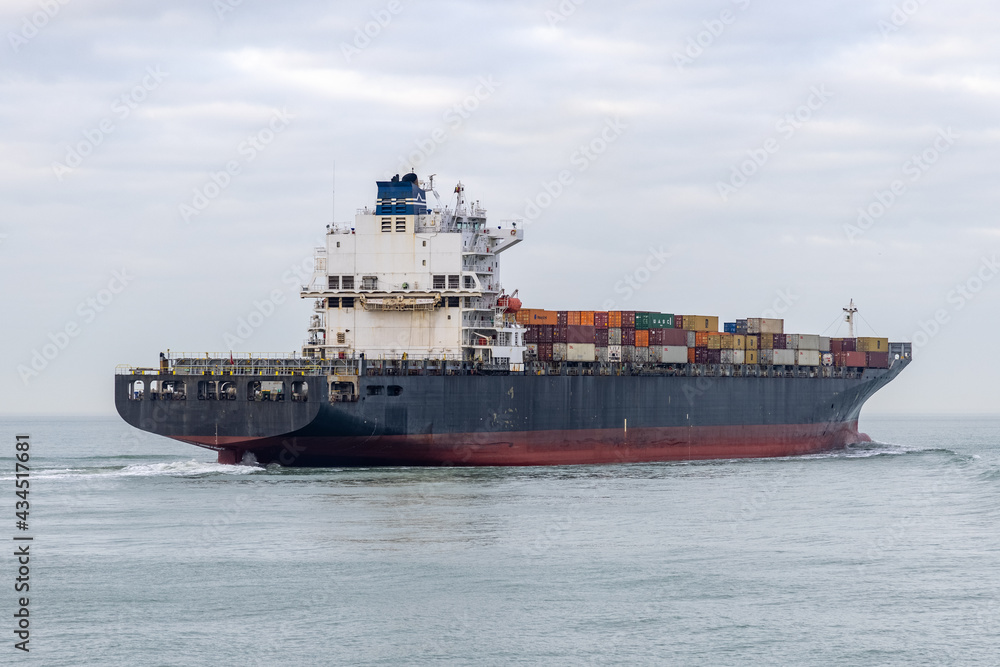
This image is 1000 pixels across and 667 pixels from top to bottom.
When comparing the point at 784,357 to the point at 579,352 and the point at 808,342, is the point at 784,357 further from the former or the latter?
the point at 579,352

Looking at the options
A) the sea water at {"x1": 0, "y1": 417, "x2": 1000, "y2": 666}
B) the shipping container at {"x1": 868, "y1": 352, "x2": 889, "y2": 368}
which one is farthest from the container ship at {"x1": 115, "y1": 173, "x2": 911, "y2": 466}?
the shipping container at {"x1": 868, "y1": 352, "x2": 889, "y2": 368}

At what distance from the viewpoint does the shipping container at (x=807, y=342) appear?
7044 cm

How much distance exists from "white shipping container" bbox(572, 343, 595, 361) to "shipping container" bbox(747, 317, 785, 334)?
13158mm

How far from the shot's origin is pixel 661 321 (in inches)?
2527

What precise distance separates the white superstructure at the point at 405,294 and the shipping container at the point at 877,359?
26.6 m

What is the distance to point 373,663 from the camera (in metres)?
23.5

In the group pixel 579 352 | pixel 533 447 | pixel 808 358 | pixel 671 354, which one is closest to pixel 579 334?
pixel 579 352

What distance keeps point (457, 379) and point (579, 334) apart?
33.5 ft

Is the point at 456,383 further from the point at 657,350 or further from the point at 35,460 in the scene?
the point at 35,460

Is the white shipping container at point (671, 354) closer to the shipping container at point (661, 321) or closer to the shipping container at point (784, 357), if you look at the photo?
the shipping container at point (661, 321)

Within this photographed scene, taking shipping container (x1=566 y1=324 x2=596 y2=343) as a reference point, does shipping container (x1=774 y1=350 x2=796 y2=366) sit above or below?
below

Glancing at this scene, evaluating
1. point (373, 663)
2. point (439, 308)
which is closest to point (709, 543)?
point (373, 663)

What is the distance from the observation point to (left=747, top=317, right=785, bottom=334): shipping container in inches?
2724

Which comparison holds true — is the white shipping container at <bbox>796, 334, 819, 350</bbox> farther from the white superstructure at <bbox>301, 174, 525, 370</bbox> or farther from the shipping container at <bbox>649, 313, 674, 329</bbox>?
the white superstructure at <bbox>301, 174, 525, 370</bbox>
